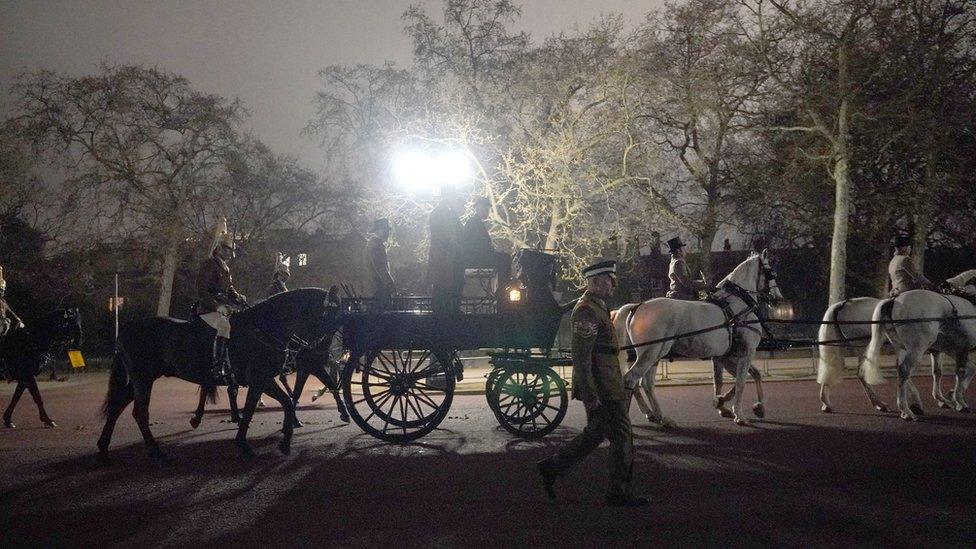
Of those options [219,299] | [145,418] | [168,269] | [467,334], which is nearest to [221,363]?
[219,299]

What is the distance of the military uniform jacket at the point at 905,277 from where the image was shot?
40.9 feet

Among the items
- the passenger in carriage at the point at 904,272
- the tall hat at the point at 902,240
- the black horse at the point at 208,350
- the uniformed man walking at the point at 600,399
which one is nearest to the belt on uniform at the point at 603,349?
the uniformed man walking at the point at 600,399

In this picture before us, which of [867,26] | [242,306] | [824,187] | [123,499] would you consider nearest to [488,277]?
[242,306]

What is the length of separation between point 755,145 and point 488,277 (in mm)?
24661

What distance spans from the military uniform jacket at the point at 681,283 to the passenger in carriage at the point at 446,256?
13.2 feet

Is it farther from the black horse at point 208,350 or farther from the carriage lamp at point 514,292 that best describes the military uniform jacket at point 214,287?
the carriage lamp at point 514,292

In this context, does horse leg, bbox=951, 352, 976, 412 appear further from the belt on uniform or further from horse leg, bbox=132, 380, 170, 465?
horse leg, bbox=132, 380, 170, 465

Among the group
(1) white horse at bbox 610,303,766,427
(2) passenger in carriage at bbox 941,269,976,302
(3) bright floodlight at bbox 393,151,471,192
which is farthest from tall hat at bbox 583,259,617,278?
(3) bright floodlight at bbox 393,151,471,192

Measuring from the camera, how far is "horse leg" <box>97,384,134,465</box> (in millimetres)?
9281

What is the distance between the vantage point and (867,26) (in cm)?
2231

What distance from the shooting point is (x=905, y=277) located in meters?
12.5

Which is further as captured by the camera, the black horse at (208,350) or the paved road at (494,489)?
the black horse at (208,350)

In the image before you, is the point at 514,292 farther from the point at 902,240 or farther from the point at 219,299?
the point at 902,240

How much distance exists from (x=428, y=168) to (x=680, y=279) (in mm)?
10684
